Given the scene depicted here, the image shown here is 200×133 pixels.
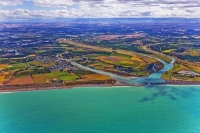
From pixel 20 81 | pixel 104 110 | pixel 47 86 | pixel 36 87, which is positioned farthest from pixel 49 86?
pixel 104 110

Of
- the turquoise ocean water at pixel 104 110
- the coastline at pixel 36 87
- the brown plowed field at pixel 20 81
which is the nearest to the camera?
the turquoise ocean water at pixel 104 110

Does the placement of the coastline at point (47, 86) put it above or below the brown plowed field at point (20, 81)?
below

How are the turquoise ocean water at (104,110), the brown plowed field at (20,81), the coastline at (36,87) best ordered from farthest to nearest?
the brown plowed field at (20,81) < the coastline at (36,87) < the turquoise ocean water at (104,110)

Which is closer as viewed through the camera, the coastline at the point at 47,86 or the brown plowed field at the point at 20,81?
the coastline at the point at 47,86

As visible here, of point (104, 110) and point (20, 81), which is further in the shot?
A: point (20, 81)

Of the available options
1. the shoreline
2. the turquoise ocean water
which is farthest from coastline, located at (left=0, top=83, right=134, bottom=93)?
the turquoise ocean water

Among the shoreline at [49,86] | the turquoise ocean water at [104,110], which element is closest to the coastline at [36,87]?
the shoreline at [49,86]

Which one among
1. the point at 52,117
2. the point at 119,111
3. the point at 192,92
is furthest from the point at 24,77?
the point at 192,92

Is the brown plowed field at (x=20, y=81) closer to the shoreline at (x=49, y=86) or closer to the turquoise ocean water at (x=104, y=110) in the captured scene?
the shoreline at (x=49, y=86)

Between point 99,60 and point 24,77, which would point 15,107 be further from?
point 99,60

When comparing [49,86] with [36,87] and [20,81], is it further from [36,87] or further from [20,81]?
[20,81]
